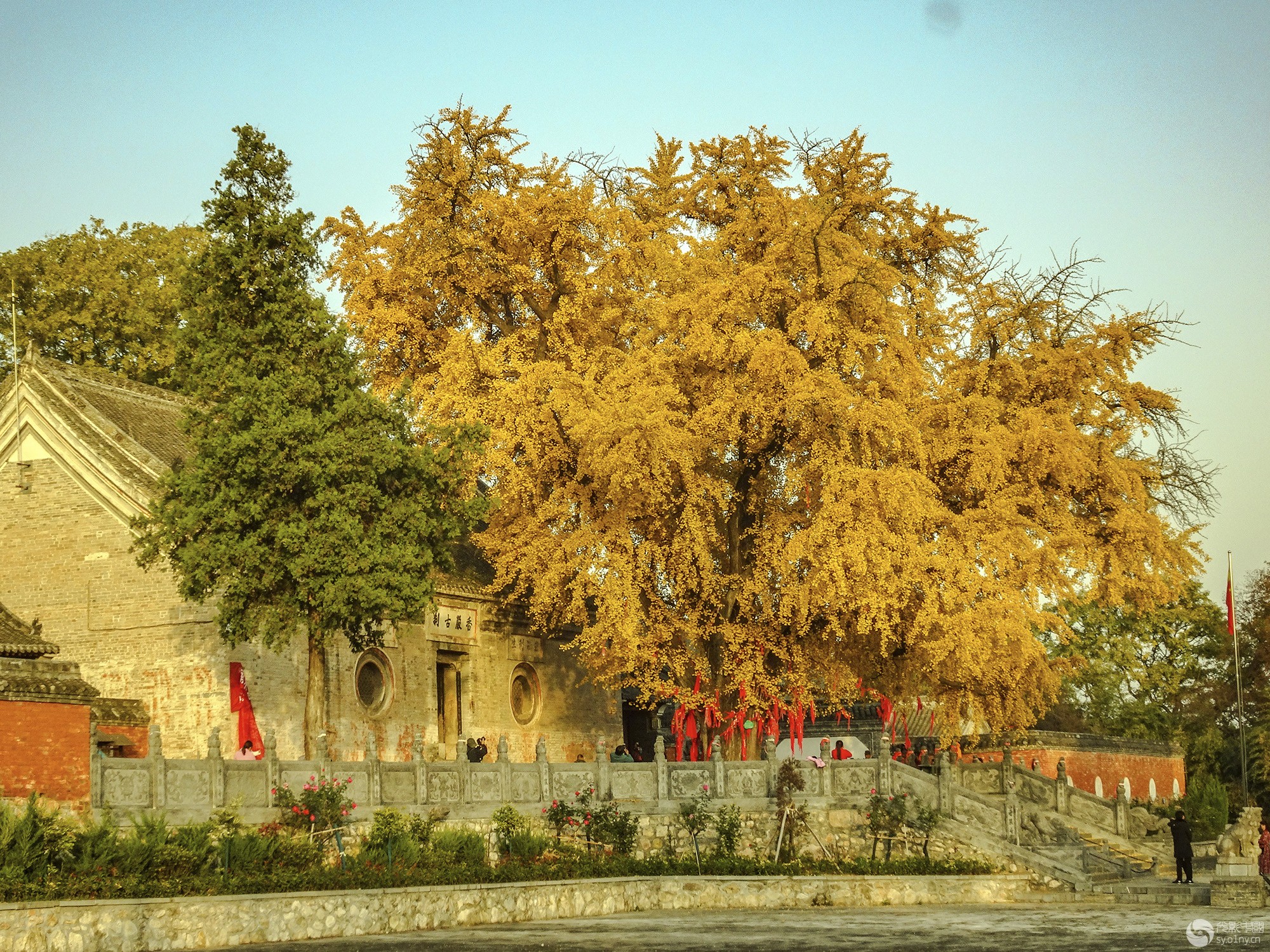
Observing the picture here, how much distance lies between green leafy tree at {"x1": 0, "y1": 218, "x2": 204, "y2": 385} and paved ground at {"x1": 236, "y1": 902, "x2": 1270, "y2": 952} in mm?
24060

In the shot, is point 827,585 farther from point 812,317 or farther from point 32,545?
point 32,545

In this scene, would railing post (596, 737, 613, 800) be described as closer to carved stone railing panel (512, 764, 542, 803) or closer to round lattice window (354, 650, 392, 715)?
carved stone railing panel (512, 764, 542, 803)

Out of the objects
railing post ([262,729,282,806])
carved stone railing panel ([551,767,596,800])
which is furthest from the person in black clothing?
railing post ([262,729,282,806])

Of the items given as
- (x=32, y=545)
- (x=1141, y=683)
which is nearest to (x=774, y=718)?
(x=32, y=545)

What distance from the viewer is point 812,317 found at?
27.6 meters

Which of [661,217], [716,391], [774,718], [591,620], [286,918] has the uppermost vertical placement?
[661,217]

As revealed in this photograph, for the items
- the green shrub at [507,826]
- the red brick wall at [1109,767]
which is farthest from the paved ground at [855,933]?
the red brick wall at [1109,767]

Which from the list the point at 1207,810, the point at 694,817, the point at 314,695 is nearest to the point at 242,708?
the point at 314,695

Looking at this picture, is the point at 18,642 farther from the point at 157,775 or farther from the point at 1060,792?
the point at 1060,792

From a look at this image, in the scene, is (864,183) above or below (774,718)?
above

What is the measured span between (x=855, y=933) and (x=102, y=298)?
28.8m

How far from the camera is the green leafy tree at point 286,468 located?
23141 millimetres

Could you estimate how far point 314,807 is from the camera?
21.0 m

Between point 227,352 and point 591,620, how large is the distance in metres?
12.8
